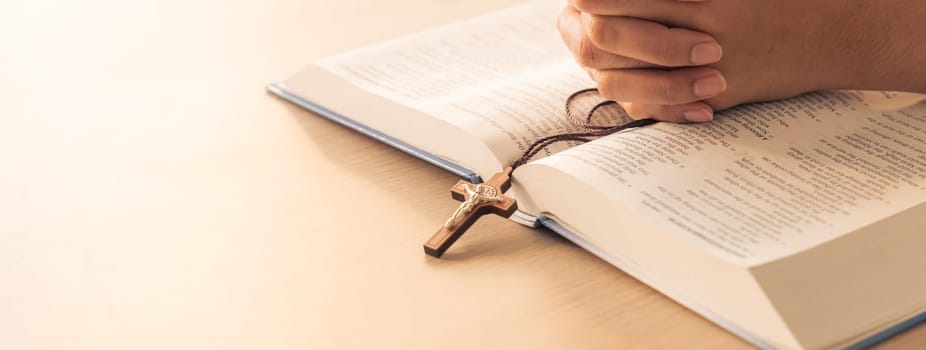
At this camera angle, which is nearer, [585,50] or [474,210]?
[474,210]

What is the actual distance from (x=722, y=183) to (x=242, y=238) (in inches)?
14.3

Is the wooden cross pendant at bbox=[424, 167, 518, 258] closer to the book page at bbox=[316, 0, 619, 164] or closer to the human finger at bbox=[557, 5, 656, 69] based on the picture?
the book page at bbox=[316, 0, 619, 164]

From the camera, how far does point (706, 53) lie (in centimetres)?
93

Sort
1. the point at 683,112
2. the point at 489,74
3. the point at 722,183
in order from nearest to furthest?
1. the point at 722,183
2. the point at 683,112
3. the point at 489,74

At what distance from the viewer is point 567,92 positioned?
3.41 ft

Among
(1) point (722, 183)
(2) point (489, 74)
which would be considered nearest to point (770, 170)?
(1) point (722, 183)

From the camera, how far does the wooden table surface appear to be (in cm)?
79

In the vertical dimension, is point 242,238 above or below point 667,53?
below

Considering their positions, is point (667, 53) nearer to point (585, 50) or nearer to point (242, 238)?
point (585, 50)

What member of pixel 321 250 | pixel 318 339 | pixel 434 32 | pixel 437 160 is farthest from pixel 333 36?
pixel 318 339

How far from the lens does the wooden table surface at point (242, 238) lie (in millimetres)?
790

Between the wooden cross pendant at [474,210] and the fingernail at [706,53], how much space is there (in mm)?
176

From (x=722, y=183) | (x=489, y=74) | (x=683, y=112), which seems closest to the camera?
(x=722, y=183)

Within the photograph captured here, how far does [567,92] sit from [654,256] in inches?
11.1
